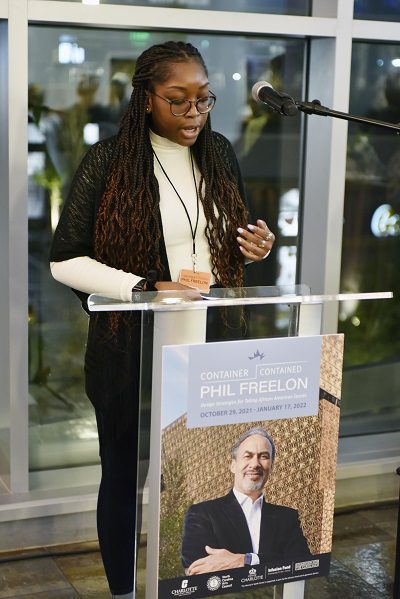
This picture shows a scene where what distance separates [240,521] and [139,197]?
0.87m

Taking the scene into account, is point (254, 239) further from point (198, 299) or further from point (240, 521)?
point (240, 521)

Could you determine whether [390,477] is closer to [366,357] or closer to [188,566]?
[366,357]

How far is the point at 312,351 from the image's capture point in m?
2.06

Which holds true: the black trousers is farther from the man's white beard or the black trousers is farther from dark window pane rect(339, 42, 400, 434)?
dark window pane rect(339, 42, 400, 434)

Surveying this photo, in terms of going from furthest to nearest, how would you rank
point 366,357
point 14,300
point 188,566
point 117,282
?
point 366,357
point 14,300
point 117,282
point 188,566

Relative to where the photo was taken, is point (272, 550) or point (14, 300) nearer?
point (272, 550)

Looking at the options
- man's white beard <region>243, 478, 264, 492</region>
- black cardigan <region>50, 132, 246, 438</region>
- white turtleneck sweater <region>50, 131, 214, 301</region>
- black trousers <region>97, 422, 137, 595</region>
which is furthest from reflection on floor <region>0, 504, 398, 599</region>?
white turtleneck sweater <region>50, 131, 214, 301</region>

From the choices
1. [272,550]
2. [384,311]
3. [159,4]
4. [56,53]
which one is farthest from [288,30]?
[272,550]

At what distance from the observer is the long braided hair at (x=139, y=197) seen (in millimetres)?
2441

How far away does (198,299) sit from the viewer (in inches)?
80.3

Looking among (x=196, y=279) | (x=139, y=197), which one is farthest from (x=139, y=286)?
(x=139, y=197)

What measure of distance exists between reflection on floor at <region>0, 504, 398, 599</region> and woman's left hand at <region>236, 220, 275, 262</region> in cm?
108

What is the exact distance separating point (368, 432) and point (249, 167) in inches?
50.3

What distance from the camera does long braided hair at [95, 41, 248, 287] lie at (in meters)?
2.44
